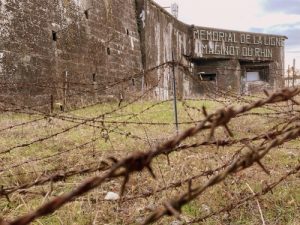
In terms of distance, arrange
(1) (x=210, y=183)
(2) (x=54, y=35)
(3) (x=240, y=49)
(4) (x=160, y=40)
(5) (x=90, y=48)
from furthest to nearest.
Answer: (3) (x=240, y=49)
(4) (x=160, y=40)
(5) (x=90, y=48)
(2) (x=54, y=35)
(1) (x=210, y=183)

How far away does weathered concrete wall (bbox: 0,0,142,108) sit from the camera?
9688mm

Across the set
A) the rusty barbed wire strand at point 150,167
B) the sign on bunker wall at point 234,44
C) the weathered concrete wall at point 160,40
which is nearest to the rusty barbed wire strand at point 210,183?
the rusty barbed wire strand at point 150,167

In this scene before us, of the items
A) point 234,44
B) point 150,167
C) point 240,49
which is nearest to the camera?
point 150,167

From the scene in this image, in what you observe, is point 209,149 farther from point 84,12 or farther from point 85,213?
point 84,12

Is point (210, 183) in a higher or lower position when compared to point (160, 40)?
lower

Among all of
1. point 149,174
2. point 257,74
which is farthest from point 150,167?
point 257,74

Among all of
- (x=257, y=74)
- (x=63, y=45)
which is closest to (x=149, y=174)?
(x=63, y=45)

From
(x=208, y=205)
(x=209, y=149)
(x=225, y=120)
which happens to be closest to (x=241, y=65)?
(x=209, y=149)

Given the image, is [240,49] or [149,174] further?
[240,49]

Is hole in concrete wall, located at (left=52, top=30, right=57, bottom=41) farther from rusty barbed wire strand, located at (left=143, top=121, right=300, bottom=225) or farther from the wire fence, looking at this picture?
rusty barbed wire strand, located at (left=143, top=121, right=300, bottom=225)

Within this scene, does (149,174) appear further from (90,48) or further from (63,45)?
(90,48)

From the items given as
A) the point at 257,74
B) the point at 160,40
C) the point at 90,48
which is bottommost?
the point at 257,74

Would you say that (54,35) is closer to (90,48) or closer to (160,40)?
(90,48)

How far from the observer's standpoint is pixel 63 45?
11.5m
